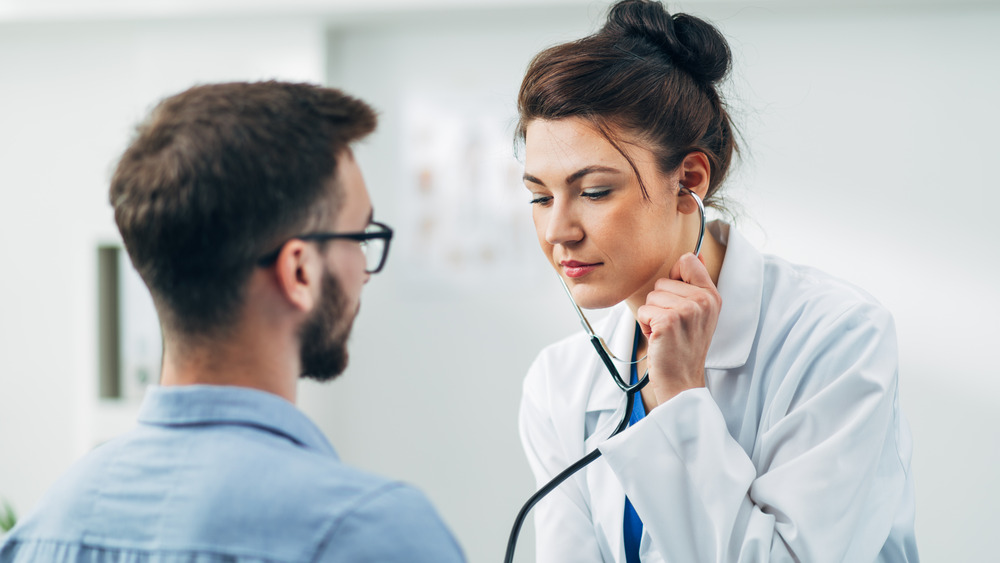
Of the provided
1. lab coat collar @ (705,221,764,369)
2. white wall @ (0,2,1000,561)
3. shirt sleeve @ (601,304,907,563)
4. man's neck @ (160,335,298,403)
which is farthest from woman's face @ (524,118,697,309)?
white wall @ (0,2,1000,561)

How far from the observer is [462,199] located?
8.79 ft

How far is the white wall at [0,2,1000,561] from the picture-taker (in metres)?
A: 2.44

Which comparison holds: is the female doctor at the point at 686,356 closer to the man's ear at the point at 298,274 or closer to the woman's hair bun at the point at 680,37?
the woman's hair bun at the point at 680,37

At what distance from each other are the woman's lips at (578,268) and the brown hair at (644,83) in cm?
14

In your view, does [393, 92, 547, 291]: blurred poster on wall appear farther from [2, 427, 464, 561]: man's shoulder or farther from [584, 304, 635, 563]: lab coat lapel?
[2, 427, 464, 561]: man's shoulder

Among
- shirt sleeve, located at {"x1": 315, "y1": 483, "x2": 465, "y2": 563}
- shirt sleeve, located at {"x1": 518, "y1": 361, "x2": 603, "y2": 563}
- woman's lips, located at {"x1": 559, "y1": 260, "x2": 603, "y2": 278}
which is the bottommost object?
shirt sleeve, located at {"x1": 518, "y1": 361, "x2": 603, "y2": 563}

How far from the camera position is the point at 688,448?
112 centimetres

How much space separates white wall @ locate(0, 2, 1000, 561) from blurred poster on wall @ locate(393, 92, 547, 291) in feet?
0.15

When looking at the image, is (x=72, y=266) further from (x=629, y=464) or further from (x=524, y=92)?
(x=629, y=464)

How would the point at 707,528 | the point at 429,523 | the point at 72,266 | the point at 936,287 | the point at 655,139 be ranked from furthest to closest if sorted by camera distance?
the point at 72,266 < the point at 936,287 < the point at 655,139 < the point at 707,528 < the point at 429,523

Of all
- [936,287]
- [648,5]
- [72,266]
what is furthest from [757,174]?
[72,266]

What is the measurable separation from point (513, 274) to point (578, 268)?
4.67 ft

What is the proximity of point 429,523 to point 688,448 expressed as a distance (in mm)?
582

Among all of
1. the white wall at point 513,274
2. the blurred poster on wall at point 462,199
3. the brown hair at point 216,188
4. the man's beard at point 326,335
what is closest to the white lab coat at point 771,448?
the man's beard at point 326,335
